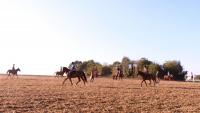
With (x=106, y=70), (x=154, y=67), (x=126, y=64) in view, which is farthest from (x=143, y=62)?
(x=106, y=70)

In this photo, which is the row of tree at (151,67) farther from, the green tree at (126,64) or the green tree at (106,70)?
the green tree at (106,70)

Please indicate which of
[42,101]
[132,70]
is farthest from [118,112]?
[132,70]

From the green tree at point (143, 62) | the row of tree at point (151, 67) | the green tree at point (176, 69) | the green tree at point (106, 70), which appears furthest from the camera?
the green tree at point (106, 70)

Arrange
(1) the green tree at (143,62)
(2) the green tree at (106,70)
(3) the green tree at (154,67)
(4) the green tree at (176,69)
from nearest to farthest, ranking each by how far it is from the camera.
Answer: (3) the green tree at (154,67), (4) the green tree at (176,69), (1) the green tree at (143,62), (2) the green tree at (106,70)

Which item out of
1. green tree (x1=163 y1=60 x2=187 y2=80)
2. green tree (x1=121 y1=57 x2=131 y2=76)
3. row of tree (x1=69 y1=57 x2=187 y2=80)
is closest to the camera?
row of tree (x1=69 y1=57 x2=187 y2=80)

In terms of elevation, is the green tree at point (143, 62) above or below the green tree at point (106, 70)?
above

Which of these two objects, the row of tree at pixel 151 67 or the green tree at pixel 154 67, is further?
the row of tree at pixel 151 67

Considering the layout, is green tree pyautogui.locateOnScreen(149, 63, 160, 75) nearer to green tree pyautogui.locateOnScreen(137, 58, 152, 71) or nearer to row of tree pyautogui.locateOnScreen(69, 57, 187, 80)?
row of tree pyautogui.locateOnScreen(69, 57, 187, 80)

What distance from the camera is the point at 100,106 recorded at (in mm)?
22688

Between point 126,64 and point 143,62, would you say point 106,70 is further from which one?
point 143,62

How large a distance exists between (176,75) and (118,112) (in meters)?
85.8

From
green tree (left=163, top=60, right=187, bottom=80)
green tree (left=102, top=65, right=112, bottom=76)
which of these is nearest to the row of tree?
green tree (left=163, top=60, right=187, bottom=80)

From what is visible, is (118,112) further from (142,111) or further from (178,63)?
(178,63)

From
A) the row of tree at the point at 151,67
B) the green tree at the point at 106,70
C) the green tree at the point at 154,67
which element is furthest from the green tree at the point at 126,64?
the green tree at the point at 154,67
